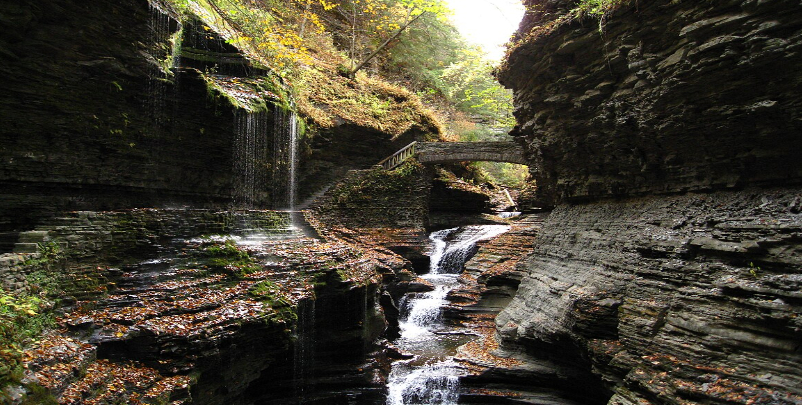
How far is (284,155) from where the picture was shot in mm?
16031

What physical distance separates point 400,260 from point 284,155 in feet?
19.8

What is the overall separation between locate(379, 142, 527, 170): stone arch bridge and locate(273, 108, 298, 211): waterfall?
6.35 metres

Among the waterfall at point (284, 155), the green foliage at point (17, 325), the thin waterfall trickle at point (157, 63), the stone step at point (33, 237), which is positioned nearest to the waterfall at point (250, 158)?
the waterfall at point (284, 155)

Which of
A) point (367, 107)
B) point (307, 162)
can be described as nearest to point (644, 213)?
point (307, 162)

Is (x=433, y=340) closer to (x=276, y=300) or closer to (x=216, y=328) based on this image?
(x=276, y=300)

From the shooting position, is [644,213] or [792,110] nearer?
[792,110]

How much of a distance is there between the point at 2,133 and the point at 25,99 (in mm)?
938

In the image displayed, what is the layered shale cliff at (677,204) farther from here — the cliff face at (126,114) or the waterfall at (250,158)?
the cliff face at (126,114)

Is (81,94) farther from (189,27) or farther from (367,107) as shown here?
(367,107)

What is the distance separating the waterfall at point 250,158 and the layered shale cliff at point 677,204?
883cm

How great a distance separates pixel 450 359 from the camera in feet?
32.0

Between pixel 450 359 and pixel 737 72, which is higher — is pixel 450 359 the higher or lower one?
the lower one

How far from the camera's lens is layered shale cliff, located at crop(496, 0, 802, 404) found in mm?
5766

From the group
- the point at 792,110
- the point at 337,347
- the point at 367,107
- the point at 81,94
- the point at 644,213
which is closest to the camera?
the point at 792,110
